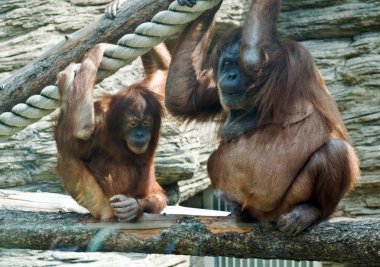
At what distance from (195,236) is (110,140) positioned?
1.27 meters

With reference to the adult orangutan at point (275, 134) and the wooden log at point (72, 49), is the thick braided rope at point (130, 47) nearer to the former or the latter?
the adult orangutan at point (275, 134)

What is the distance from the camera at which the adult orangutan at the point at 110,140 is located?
488 cm

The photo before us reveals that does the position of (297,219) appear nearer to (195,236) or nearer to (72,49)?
(195,236)

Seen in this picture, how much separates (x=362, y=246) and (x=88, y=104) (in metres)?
1.91

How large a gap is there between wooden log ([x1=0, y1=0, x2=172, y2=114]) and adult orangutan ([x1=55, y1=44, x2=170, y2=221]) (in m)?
0.36

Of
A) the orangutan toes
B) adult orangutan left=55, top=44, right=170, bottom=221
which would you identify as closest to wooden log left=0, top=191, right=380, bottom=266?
the orangutan toes

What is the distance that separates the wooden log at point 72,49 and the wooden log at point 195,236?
3.10ft

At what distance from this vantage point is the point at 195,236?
4469mm

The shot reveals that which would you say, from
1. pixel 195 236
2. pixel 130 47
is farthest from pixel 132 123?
pixel 195 236

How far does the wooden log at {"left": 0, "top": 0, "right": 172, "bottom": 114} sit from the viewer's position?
5.26 metres

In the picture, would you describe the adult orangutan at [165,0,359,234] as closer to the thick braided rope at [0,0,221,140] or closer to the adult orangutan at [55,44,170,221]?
the thick braided rope at [0,0,221,140]

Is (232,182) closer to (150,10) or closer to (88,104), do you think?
(88,104)

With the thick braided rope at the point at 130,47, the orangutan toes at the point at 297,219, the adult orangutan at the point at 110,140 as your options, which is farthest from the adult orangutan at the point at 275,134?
the adult orangutan at the point at 110,140

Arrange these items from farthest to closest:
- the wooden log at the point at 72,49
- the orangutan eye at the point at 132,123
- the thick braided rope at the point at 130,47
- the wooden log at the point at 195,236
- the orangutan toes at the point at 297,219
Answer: the orangutan eye at the point at 132,123 → the wooden log at the point at 72,49 → the thick braided rope at the point at 130,47 → the orangutan toes at the point at 297,219 → the wooden log at the point at 195,236
